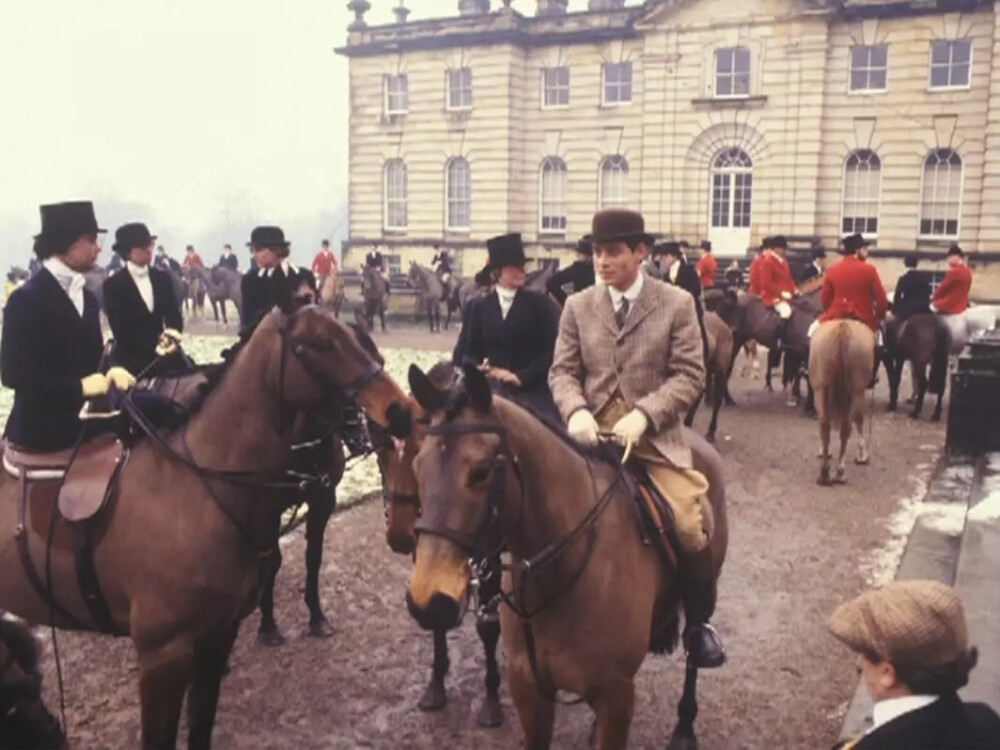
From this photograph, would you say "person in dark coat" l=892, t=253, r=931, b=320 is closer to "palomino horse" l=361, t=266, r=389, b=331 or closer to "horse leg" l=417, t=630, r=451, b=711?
"horse leg" l=417, t=630, r=451, b=711

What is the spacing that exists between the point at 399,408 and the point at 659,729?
226cm

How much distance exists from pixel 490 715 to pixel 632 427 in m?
2.08

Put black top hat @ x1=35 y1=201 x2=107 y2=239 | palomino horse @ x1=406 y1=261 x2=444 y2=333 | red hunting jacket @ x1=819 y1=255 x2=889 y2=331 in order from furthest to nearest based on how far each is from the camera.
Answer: palomino horse @ x1=406 y1=261 x2=444 y2=333 → red hunting jacket @ x1=819 y1=255 x2=889 y2=331 → black top hat @ x1=35 y1=201 x2=107 y2=239

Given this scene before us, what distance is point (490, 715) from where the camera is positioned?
5.09 meters

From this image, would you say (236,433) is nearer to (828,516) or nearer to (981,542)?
(981,542)

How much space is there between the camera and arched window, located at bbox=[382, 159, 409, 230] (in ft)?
133

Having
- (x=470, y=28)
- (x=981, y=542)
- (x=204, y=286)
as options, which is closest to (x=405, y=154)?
(x=470, y=28)

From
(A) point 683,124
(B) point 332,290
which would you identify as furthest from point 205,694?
(A) point 683,124

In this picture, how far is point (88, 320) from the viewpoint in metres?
4.66

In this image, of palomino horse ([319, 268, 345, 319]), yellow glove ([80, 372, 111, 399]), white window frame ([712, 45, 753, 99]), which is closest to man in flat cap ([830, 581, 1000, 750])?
yellow glove ([80, 372, 111, 399])

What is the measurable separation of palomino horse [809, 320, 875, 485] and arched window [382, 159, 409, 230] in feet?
103

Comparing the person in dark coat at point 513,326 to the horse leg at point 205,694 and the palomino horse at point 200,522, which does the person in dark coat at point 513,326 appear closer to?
the palomino horse at point 200,522

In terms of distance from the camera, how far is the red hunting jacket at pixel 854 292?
431 inches

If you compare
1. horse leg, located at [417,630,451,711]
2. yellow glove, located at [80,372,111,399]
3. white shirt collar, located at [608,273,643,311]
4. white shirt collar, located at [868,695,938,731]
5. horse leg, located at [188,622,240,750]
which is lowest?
horse leg, located at [417,630,451,711]
